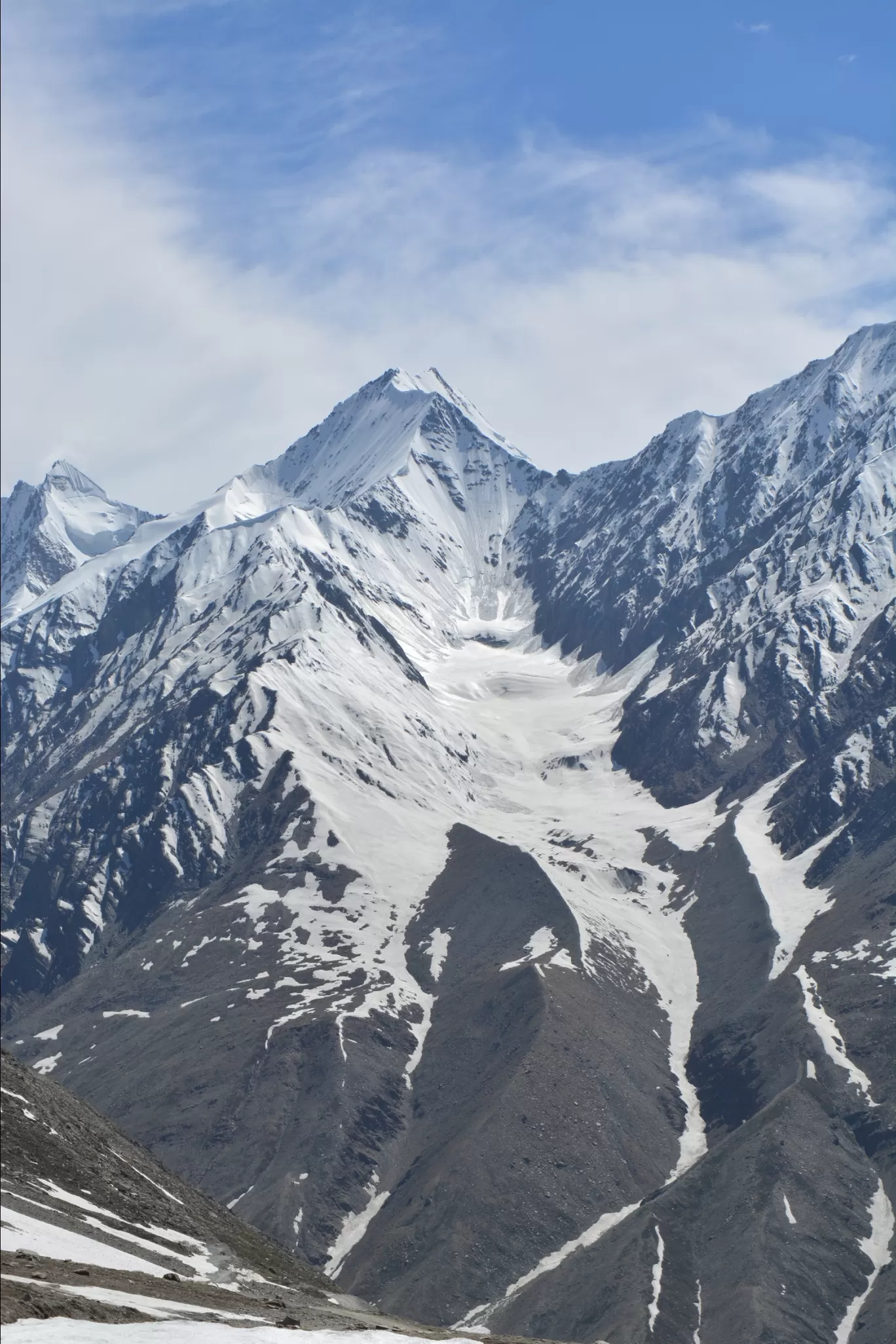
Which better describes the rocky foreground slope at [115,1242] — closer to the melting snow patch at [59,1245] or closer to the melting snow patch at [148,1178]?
the melting snow patch at [59,1245]

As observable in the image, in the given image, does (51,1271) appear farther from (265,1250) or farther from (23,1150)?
(265,1250)

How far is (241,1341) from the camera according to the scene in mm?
82062

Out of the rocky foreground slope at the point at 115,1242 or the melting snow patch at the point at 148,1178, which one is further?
the melting snow patch at the point at 148,1178

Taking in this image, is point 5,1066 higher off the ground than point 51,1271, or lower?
higher

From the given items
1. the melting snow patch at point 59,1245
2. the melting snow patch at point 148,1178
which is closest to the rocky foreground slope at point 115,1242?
the melting snow patch at point 59,1245

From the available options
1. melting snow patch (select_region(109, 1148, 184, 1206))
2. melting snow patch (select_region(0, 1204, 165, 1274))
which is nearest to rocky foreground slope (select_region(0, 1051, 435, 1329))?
melting snow patch (select_region(0, 1204, 165, 1274))

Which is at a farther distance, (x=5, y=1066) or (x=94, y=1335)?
(x=5, y=1066)

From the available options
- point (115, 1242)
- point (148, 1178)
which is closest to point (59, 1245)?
point (115, 1242)

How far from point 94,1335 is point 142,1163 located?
90.8 metres

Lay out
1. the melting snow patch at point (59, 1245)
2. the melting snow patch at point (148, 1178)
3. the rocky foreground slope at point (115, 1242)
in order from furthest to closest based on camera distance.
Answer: the melting snow patch at point (148, 1178)
the melting snow patch at point (59, 1245)
the rocky foreground slope at point (115, 1242)

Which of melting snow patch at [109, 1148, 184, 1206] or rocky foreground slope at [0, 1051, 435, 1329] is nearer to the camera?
rocky foreground slope at [0, 1051, 435, 1329]

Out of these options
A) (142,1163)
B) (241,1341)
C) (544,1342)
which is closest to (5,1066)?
(142,1163)

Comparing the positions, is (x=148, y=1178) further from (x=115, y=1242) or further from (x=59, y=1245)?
(x=59, y=1245)

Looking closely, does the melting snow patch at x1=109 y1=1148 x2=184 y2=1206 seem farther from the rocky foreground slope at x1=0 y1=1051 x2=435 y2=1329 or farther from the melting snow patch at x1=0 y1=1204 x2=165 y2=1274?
the melting snow patch at x1=0 y1=1204 x2=165 y2=1274
